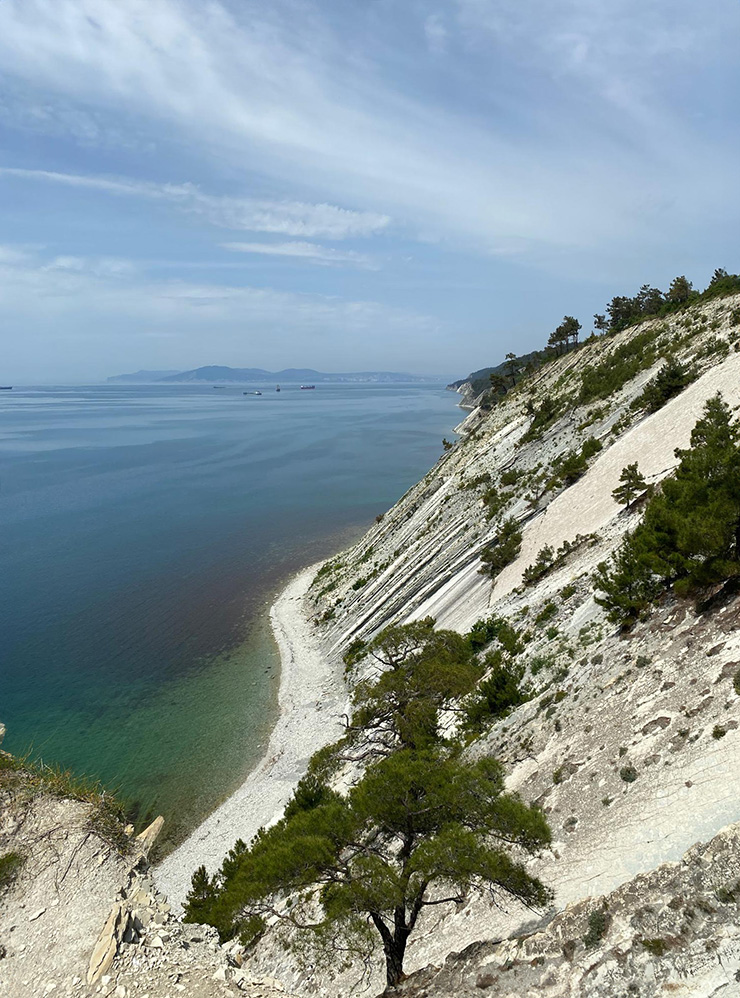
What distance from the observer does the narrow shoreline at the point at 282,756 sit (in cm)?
2267

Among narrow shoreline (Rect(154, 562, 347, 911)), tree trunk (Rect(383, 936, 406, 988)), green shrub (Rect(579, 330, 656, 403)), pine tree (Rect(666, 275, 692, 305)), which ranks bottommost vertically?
narrow shoreline (Rect(154, 562, 347, 911))

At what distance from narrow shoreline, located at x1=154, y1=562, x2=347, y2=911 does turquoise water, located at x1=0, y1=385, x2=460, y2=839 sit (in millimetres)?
1130

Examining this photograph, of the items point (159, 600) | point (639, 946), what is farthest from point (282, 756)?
point (159, 600)

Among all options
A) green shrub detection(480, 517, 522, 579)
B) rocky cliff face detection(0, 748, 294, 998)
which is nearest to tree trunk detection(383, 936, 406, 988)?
rocky cliff face detection(0, 748, 294, 998)

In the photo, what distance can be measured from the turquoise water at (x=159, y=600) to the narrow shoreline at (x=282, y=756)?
1.13 metres

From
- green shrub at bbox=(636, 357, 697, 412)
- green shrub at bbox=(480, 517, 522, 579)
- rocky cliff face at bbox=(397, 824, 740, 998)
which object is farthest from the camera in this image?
green shrub at bbox=(636, 357, 697, 412)

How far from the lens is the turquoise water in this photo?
100.0 ft

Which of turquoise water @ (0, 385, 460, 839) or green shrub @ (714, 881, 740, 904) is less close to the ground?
green shrub @ (714, 881, 740, 904)

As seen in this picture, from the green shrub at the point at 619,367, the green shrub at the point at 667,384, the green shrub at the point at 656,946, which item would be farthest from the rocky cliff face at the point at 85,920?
the green shrub at the point at 619,367

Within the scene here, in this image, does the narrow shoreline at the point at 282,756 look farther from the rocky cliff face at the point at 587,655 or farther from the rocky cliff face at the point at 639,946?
the rocky cliff face at the point at 639,946

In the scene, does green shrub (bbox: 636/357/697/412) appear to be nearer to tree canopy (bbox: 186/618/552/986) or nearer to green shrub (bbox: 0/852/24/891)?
tree canopy (bbox: 186/618/552/986)

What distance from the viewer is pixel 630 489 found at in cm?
2441

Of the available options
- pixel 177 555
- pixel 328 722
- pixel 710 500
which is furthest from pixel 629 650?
pixel 177 555

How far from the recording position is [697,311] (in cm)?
3994
